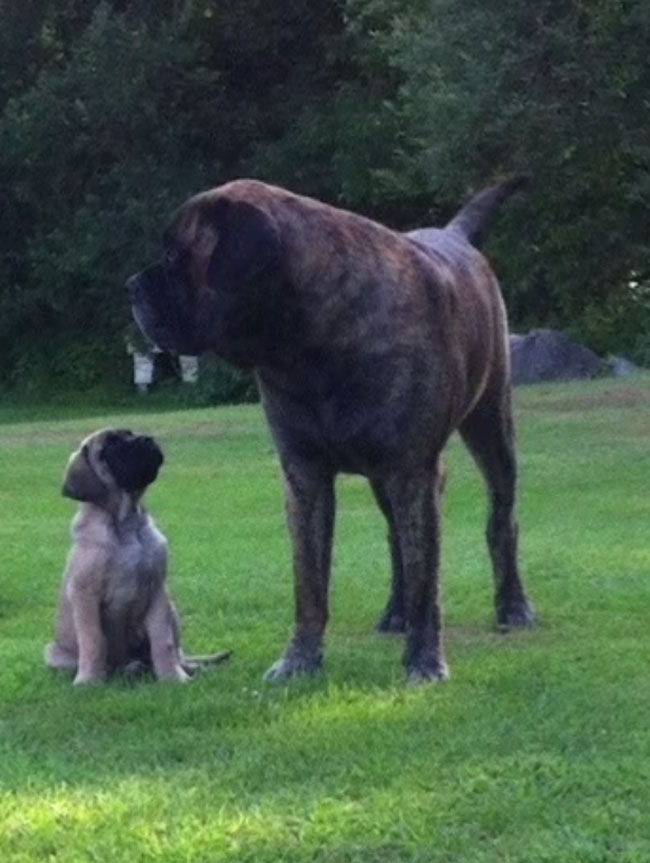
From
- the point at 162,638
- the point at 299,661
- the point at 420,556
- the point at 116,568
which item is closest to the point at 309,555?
the point at 299,661

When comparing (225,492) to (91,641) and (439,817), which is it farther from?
(439,817)

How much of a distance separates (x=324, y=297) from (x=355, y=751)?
1781mm

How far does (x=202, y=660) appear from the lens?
8.57m

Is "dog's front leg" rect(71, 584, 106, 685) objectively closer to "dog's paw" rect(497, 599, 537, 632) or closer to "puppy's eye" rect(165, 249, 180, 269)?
"puppy's eye" rect(165, 249, 180, 269)

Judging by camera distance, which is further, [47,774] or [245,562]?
[245,562]

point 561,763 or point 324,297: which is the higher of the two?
point 324,297

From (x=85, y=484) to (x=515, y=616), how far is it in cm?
231

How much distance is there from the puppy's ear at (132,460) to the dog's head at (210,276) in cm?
64

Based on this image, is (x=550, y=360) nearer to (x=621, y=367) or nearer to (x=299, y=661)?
(x=621, y=367)

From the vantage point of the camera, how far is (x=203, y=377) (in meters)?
38.0

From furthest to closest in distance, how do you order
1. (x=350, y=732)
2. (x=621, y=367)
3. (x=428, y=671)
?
(x=621, y=367) < (x=428, y=671) < (x=350, y=732)

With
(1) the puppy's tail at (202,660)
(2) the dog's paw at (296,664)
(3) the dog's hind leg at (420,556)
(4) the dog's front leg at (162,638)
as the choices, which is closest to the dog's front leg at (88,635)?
(4) the dog's front leg at (162,638)

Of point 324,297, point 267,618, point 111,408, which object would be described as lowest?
point 111,408

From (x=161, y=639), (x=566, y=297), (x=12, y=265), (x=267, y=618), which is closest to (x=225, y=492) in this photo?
(x=267, y=618)
